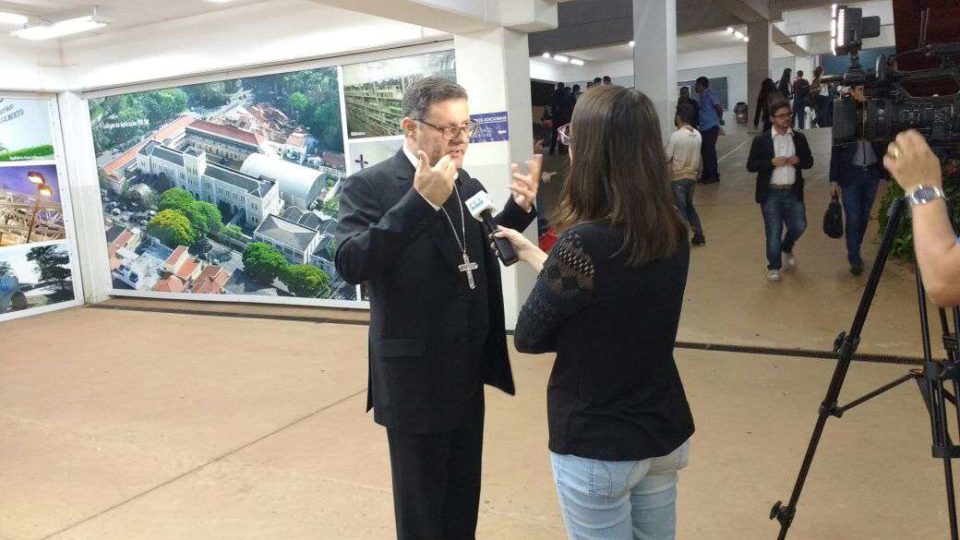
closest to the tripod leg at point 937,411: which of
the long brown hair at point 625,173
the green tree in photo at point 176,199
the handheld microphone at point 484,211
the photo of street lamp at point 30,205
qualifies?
the long brown hair at point 625,173

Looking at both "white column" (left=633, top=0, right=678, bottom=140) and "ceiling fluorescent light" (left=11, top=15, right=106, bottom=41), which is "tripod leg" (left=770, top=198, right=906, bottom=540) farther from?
"ceiling fluorescent light" (left=11, top=15, right=106, bottom=41)

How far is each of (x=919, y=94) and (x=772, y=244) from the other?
415cm

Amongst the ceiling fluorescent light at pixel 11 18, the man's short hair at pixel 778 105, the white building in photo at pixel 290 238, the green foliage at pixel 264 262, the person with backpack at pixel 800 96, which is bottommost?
the green foliage at pixel 264 262

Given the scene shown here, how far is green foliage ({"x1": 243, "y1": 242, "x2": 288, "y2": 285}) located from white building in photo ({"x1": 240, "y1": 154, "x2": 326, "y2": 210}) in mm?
583

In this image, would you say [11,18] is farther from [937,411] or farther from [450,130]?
[937,411]

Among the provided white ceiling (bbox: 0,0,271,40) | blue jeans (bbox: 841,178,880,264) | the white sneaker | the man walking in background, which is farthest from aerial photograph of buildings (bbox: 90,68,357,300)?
the man walking in background

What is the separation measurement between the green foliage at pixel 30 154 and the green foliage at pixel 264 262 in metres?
2.68

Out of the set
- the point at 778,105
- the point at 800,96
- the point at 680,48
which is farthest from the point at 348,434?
the point at 680,48

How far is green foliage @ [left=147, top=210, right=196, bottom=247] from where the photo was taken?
734 centimetres

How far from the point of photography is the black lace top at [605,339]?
1394mm

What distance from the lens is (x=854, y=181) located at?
569 centimetres

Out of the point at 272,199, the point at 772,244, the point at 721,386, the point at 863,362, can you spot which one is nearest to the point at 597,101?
the point at 721,386

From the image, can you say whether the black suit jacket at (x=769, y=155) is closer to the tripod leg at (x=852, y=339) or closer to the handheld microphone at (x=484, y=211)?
the tripod leg at (x=852, y=339)

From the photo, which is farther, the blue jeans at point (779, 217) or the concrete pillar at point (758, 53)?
the concrete pillar at point (758, 53)
